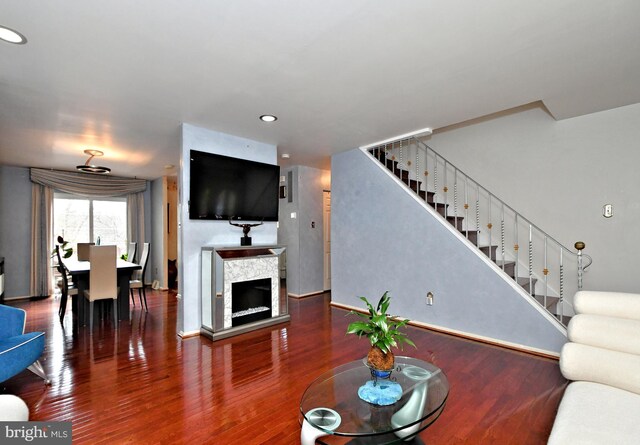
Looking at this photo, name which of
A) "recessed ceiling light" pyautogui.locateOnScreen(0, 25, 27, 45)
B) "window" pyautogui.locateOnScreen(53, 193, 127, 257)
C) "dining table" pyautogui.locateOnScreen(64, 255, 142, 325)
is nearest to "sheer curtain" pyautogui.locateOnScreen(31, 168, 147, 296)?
"window" pyautogui.locateOnScreen(53, 193, 127, 257)

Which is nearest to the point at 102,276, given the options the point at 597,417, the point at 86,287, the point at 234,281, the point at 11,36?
the point at 86,287

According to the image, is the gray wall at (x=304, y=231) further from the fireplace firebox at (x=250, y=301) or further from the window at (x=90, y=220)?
the window at (x=90, y=220)

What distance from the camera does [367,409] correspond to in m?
1.60

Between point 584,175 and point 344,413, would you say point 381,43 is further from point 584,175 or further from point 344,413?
point 584,175

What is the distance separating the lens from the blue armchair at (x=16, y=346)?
2277mm

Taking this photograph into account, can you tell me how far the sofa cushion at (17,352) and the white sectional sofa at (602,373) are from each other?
3367 millimetres

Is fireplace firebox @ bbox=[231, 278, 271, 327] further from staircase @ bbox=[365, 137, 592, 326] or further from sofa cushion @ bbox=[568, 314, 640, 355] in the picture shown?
sofa cushion @ bbox=[568, 314, 640, 355]

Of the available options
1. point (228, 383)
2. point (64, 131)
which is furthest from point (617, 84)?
point (64, 131)

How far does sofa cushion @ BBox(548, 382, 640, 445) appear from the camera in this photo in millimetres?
1285

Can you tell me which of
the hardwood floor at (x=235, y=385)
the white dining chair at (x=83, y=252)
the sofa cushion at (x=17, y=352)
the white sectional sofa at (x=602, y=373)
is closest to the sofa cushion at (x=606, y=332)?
the white sectional sofa at (x=602, y=373)

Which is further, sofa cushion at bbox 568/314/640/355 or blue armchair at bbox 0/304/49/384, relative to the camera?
blue armchair at bbox 0/304/49/384

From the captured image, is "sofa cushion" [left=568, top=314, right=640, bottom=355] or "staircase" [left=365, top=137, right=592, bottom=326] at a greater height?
"staircase" [left=365, top=137, right=592, bottom=326]

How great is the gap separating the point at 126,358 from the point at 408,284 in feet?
11.4

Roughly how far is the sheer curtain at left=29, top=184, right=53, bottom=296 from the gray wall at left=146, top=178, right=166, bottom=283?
6.30 ft
